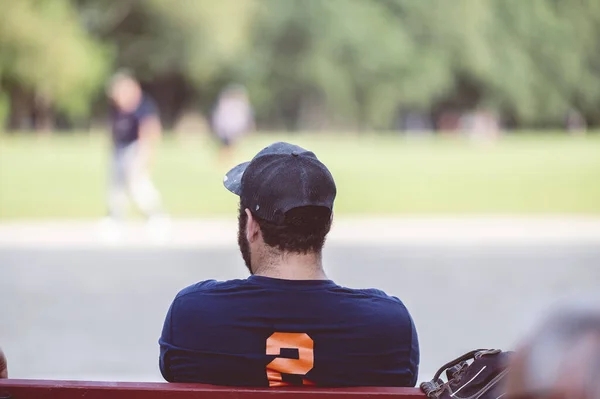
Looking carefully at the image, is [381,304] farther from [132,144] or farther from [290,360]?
[132,144]

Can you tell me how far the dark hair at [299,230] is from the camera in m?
2.42

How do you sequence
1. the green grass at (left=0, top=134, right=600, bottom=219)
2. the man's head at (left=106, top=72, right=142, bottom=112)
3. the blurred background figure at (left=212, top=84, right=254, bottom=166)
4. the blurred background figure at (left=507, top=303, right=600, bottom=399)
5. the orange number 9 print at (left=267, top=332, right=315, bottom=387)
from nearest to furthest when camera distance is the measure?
the blurred background figure at (left=507, top=303, right=600, bottom=399), the orange number 9 print at (left=267, top=332, right=315, bottom=387), the man's head at (left=106, top=72, right=142, bottom=112), the green grass at (left=0, top=134, right=600, bottom=219), the blurred background figure at (left=212, top=84, right=254, bottom=166)

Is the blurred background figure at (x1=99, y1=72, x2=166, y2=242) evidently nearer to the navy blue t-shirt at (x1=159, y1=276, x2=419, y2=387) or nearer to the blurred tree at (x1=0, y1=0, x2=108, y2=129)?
the navy blue t-shirt at (x1=159, y1=276, x2=419, y2=387)

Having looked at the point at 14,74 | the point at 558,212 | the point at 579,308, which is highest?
the point at 14,74

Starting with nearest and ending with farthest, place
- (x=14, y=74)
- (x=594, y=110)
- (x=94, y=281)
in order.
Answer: (x=94, y=281) → (x=14, y=74) → (x=594, y=110)

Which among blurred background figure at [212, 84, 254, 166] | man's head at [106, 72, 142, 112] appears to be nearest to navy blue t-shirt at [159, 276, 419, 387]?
man's head at [106, 72, 142, 112]

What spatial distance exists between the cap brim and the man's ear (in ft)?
0.41

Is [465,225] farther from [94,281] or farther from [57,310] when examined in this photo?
[57,310]

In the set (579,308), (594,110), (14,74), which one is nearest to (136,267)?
(579,308)

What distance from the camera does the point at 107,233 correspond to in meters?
13.8

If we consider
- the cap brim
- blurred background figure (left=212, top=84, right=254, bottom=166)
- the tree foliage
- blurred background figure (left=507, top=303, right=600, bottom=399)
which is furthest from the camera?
the tree foliage

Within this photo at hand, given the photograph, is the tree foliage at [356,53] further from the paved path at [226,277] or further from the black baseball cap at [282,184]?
the black baseball cap at [282,184]

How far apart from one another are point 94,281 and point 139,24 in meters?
48.8

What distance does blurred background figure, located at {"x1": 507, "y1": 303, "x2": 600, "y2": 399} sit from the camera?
0.82m
